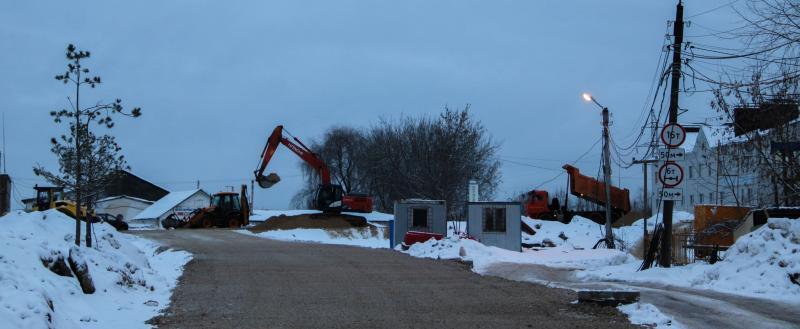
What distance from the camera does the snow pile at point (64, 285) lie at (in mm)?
8258

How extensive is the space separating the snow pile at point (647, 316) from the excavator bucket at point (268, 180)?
38554 mm

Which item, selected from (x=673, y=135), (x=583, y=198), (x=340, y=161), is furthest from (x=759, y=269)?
(x=340, y=161)

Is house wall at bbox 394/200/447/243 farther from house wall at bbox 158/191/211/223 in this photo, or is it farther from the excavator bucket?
house wall at bbox 158/191/211/223

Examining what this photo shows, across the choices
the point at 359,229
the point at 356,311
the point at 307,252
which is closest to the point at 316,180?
the point at 359,229

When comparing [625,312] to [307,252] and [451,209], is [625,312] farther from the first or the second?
[451,209]

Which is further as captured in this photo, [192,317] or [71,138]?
[71,138]

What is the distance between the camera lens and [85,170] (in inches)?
657

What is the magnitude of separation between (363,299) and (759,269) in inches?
293

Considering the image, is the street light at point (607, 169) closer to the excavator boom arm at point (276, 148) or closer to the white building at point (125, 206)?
the excavator boom arm at point (276, 148)

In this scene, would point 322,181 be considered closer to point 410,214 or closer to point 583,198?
point 583,198

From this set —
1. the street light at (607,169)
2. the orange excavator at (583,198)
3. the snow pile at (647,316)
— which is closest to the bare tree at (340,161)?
the orange excavator at (583,198)

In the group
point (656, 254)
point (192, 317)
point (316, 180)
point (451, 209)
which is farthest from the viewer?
point (316, 180)

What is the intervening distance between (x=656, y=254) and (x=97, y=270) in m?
12.9

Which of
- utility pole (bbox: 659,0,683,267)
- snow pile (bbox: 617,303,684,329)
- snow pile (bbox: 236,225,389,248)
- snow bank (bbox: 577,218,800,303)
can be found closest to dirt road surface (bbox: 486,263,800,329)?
snow pile (bbox: 617,303,684,329)
